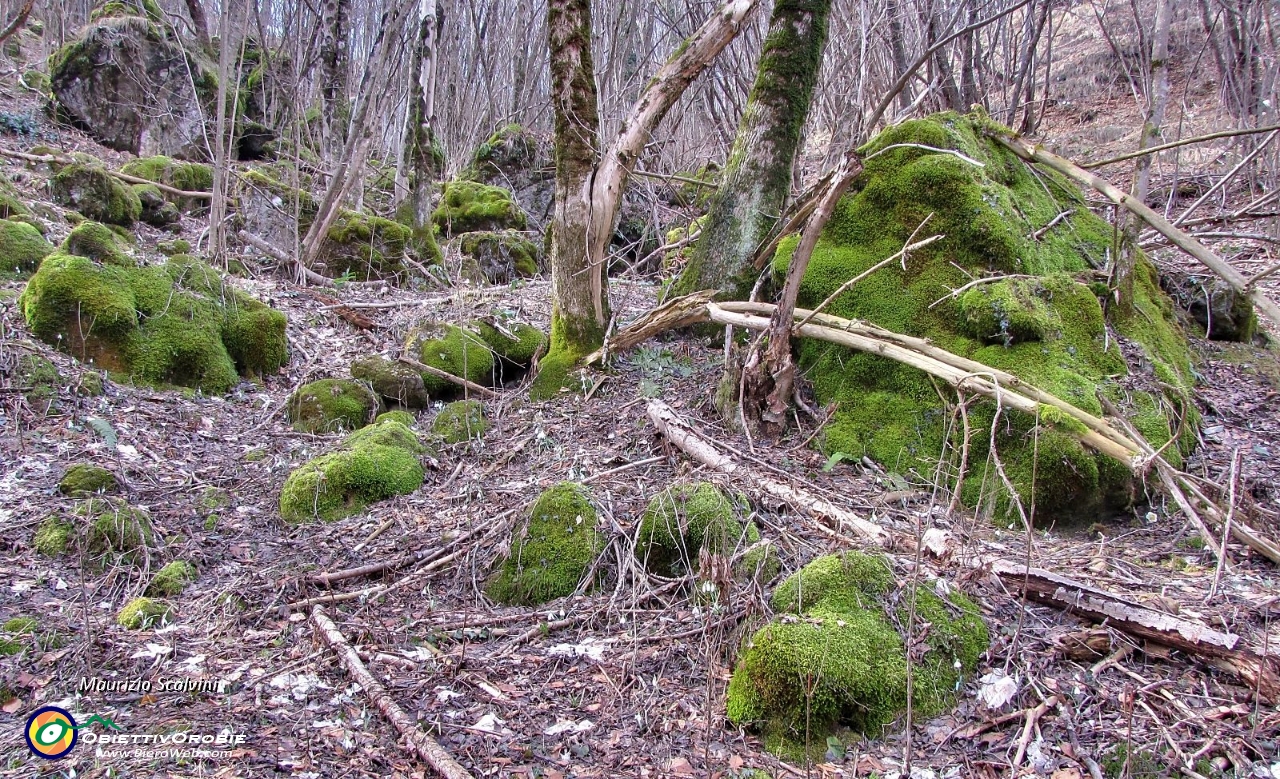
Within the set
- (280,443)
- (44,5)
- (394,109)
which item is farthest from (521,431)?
(44,5)

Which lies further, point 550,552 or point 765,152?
point 765,152

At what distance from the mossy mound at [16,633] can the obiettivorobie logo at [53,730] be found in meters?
0.57

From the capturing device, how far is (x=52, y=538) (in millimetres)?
3939

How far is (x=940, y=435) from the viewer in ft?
15.1

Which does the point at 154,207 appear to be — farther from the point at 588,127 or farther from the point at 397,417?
the point at 588,127

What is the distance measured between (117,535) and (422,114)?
857cm

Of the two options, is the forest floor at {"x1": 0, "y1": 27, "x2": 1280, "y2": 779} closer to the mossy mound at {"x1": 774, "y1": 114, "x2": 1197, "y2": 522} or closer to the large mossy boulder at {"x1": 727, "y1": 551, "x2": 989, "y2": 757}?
the large mossy boulder at {"x1": 727, "y1": 551, "x2": 989, "y2": 757}

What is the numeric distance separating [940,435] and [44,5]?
75.2ft

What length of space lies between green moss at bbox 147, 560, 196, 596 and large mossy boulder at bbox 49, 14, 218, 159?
12.6m

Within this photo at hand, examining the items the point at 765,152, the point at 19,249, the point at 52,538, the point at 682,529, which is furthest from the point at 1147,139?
the point at 19,249

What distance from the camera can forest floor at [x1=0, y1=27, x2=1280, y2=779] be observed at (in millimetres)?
2469

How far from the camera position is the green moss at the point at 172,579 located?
375 cm

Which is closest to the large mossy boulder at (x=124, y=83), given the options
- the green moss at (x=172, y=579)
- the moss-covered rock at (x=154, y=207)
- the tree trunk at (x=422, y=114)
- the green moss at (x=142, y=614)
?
the moss-covered rock at (x=154, y=207)

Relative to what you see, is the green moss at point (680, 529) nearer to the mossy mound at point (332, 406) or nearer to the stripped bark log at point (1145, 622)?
the stripped bark log at point (1145, 622)
